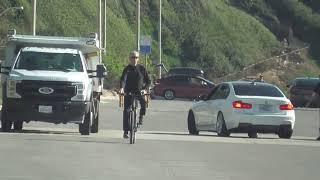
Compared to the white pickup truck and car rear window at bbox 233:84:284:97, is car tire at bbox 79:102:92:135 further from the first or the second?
car rear window at bbox 233:84:284:97

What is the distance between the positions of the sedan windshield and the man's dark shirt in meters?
2.30

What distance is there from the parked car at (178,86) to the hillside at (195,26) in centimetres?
650

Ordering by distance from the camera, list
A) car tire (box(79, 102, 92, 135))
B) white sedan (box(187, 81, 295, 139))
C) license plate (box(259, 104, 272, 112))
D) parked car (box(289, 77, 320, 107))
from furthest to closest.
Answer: parked car (box(289, 77, 320, 107)) < license plate (box(259, 104, 272, 112)) < white sedan (box(187, 81, 295, 139)) < car tire (box(79, 102, 92, 135))

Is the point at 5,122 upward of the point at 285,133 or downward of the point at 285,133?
upward

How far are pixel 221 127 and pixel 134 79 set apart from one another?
176 inches

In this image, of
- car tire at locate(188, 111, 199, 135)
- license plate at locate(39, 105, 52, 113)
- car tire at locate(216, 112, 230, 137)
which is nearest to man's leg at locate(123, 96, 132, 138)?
license plate at locate(39, 105, 52, 113)

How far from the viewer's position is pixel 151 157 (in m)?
15.6

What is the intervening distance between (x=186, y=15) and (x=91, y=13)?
14697 mm

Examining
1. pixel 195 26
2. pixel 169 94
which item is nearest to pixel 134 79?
pixel 169 94

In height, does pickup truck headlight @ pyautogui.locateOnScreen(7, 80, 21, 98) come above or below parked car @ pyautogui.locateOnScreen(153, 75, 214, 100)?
above

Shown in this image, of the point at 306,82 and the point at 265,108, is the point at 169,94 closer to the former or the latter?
the point at 306,82

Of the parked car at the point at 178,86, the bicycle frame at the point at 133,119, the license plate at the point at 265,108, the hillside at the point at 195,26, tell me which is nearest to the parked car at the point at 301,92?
the parked car at the point at 178,86

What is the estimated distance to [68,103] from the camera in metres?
19.6

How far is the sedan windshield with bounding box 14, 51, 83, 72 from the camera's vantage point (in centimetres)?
2017
